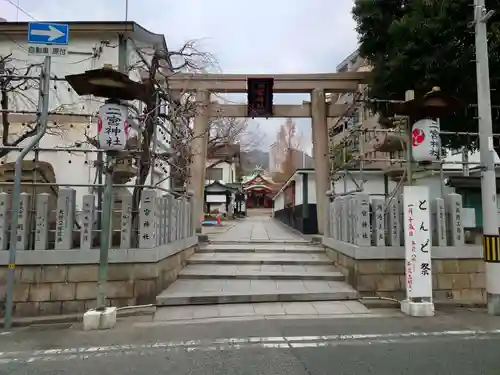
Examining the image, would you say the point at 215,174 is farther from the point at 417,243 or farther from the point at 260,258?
the point at 417,243

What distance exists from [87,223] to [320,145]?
8545mm

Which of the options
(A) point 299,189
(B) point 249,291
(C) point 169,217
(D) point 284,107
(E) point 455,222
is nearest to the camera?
(B) point 249,291

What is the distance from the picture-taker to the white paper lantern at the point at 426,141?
22.9 feet

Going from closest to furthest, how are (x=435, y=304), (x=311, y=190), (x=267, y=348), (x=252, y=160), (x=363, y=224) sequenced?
(x=267, y=348) → (x=435, y=304) → (x=363, y=224) → (x=311, y=190) → (x=252, y=160)

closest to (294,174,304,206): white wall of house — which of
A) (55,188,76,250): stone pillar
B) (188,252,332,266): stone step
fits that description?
(188,252,332,266): stone step

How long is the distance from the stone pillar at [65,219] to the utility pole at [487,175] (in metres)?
7.70

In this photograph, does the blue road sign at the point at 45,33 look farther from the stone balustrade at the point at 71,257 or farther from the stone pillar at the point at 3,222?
the stone pillar at the point at 3,222

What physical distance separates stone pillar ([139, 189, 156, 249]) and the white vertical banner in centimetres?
471

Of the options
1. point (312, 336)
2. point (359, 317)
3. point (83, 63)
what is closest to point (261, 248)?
point (359, 317)

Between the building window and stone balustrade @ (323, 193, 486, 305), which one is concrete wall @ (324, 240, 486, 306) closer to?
stone balustrade @ (323, 193, 486, 305)

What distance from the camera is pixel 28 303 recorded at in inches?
255

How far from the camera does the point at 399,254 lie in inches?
300

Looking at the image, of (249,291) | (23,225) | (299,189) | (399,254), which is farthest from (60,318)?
(299,189)

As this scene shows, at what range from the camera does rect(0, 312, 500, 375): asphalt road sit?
14.0 ft
